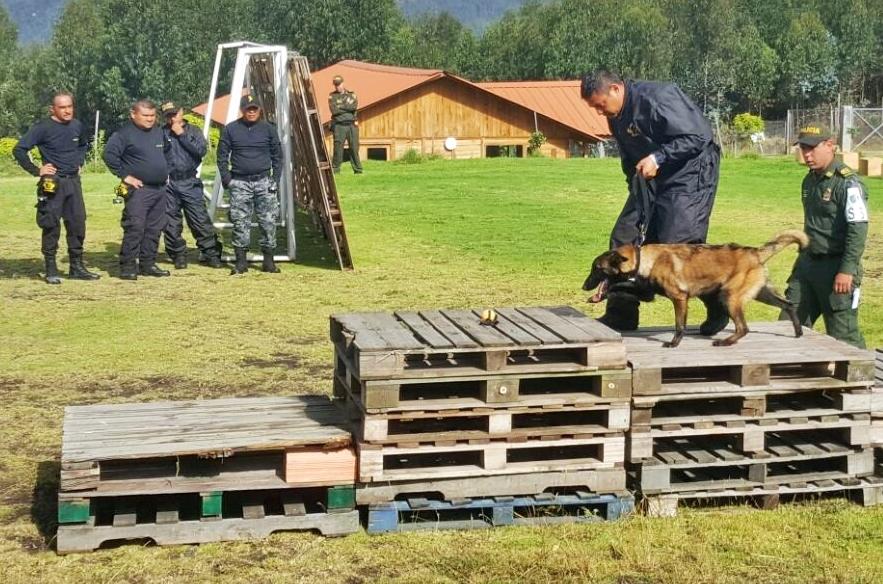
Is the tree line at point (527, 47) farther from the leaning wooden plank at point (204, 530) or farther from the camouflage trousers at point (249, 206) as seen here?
the leaning wooden plank at point (204, 530)

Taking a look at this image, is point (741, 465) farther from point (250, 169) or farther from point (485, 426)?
point (250, 169)

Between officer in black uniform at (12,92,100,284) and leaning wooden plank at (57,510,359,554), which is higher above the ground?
officer in black uniform at (12,92,100,284)

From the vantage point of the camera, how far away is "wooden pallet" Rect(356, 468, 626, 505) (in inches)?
234

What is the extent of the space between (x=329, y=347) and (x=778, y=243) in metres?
4.75

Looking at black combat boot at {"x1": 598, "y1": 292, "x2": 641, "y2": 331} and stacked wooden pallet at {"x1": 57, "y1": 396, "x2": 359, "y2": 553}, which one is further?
black combat boot at {"x1": 598, "y1": 292, "x2": 641, "y2": 331}

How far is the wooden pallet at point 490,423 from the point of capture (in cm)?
584

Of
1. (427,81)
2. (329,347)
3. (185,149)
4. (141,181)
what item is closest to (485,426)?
(329,347)

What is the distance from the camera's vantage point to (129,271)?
14312 millimetres

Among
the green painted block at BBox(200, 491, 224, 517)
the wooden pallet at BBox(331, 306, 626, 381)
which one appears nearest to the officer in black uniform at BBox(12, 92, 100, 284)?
the wooden pallet at BBox(331, 306, 626, 381)

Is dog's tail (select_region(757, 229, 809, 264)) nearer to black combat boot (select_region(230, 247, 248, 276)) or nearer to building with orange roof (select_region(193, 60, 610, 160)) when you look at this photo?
black combat boot (select_region(230, 247, 248, 276))

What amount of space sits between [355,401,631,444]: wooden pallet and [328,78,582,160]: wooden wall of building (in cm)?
4537

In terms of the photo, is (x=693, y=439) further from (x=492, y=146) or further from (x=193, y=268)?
(x=492, y=146)

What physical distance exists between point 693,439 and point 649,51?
88820 millimetres

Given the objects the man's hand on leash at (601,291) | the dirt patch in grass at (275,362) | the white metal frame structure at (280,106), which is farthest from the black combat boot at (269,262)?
the man's hand on leash at (601,291)
